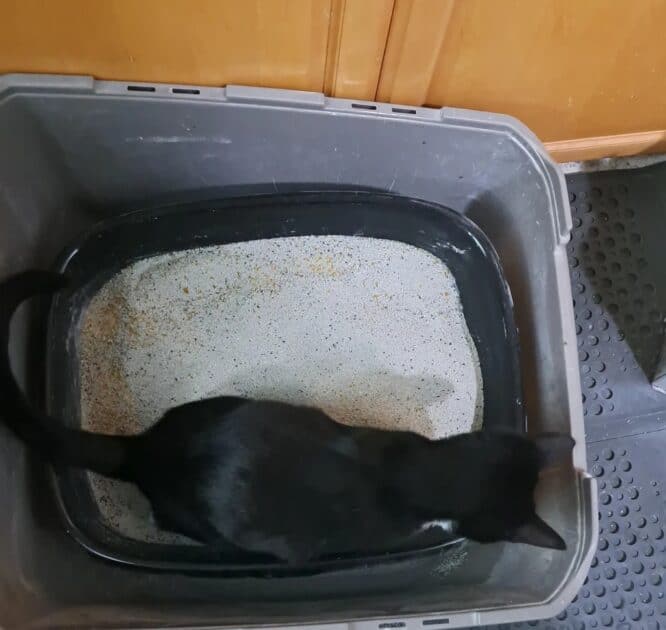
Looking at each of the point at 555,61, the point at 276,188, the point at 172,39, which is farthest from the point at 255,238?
the point at 555,61

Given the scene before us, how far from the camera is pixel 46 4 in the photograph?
77 centimetres

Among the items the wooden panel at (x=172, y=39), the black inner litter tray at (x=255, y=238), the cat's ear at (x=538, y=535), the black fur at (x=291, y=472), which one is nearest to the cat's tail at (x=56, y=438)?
the black fur at (x=291, y=472)

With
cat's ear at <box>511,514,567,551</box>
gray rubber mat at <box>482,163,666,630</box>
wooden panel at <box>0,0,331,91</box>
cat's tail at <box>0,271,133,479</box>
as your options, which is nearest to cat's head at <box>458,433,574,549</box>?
cat's ear at <box>511,514,567,551</box>

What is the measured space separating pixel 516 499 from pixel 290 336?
1.55ft

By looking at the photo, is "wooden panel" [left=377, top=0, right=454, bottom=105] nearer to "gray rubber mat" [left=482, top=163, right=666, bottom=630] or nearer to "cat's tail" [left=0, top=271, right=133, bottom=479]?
"gray rubber mat" [left=482, top=163, right=666, bottom=630]

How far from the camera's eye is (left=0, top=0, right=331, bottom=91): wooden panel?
79 centimetres

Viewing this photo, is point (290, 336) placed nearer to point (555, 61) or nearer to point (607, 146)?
point (555, 61)

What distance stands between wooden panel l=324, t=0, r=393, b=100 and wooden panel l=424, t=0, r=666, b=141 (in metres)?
0.09

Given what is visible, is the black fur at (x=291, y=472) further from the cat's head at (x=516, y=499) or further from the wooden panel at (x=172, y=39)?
the wooden panel at (x=172, y=39)

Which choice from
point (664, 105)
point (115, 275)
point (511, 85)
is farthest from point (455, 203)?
point (115, 275)

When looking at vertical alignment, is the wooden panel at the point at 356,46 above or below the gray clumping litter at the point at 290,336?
above

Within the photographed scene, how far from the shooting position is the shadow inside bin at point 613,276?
124cm

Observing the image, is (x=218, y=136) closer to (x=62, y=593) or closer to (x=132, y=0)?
(x=132, y=0)

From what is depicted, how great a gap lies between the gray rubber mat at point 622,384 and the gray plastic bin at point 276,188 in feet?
0.78
